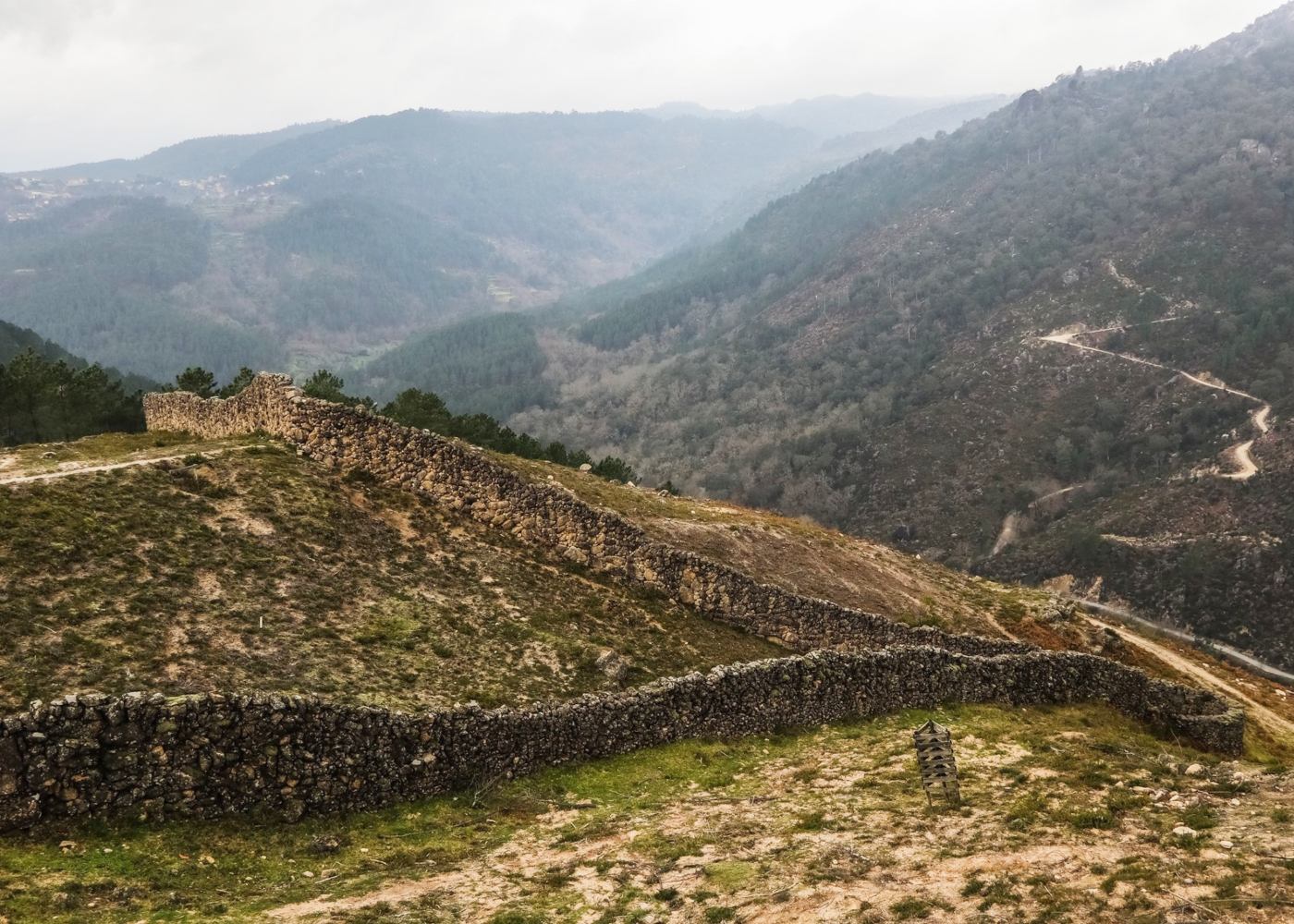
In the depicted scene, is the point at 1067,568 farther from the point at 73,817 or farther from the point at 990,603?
the point at 73,817

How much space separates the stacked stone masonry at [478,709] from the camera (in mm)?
11977

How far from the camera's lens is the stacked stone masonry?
1198cm

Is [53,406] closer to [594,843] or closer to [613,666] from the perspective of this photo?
[613,666]

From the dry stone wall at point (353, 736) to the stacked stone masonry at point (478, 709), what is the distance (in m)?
0.02

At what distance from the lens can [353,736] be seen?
13766mm

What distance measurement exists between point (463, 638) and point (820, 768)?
726 centimetres

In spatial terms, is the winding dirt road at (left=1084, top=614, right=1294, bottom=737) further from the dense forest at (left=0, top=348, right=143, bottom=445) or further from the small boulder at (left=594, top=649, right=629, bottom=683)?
the dense forest at (left=0, top=348, right=143, bottom=445)

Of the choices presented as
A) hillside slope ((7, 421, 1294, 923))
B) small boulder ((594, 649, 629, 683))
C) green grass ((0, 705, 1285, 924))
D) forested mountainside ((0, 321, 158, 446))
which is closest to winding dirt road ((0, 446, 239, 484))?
hillside slope ((7, 421, 1294, 923))

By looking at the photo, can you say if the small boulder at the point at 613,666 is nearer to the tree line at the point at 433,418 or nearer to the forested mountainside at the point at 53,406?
the tree line at the point at 433,418

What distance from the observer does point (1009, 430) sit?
142250mm

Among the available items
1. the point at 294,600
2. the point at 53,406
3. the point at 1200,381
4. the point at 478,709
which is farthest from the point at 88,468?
the point at 1200,381

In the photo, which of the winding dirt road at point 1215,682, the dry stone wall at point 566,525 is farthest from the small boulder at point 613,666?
the winding dirt road at point 1215,682

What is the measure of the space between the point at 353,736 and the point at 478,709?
225 centimetres

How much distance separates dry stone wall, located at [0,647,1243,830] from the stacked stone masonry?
2 centimetres
